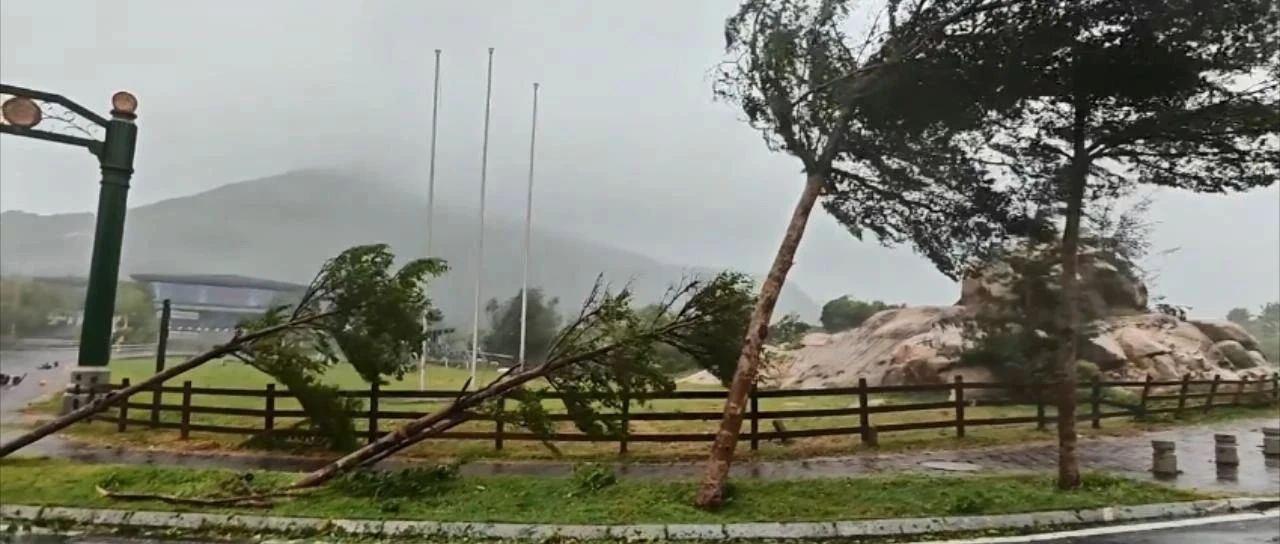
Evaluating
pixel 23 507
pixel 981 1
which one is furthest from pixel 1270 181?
pixel 23 507

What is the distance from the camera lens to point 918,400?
16.1 metres

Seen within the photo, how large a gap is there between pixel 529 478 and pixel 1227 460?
9.83 meters

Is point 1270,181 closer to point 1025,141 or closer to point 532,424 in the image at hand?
point 1025,141

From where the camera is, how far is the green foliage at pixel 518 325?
15.8 meters

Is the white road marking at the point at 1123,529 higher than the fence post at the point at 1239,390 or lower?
lower

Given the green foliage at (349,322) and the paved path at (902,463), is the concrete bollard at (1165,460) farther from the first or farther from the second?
the green foliage at (349,322)

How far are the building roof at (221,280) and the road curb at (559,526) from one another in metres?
11.5

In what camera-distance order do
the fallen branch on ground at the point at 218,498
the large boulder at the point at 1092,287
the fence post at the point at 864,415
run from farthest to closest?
the fence post at the point at 864,415
the large boulder at the point at 1092,287
the fallen branch on ground at the point at 218,498

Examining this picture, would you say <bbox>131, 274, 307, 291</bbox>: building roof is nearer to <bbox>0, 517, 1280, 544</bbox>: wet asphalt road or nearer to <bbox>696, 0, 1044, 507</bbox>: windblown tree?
<bbox>0, 517, 1280, 544</bbox>: wet asphalt road

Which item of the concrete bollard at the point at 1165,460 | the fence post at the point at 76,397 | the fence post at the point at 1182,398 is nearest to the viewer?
the concrete bollard at the point at 1165,460

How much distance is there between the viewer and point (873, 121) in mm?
8945

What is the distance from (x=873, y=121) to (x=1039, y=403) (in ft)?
28.3

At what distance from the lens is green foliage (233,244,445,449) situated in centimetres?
916

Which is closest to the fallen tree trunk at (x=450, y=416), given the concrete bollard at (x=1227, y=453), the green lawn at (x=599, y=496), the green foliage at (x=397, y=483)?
the green foliage at (x=397, y=483)
